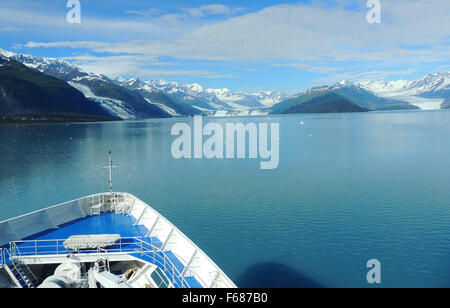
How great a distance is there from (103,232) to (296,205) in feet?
89.2

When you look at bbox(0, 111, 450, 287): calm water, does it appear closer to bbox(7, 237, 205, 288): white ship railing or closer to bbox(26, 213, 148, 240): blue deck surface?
bbox(7, 237, 205, 288): white ship railing

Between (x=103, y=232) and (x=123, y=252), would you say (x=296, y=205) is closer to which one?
(x=103, y=232)

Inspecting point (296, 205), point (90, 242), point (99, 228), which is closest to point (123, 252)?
point (90, 242)

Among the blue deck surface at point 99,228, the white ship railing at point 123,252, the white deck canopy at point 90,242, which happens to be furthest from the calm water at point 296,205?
the white deck canopy at point 90,242

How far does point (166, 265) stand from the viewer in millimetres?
23750

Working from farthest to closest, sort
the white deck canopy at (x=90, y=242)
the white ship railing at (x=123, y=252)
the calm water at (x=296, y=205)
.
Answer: the calm water at (x=296, y=205) → the white deck canopy at (x=90, y=242) → the white ship railing at (x=123, y=252)

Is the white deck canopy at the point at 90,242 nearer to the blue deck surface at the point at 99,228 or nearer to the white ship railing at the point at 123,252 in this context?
the white ship railing at the point at 123,252

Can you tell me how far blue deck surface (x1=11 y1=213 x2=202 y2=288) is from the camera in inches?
959

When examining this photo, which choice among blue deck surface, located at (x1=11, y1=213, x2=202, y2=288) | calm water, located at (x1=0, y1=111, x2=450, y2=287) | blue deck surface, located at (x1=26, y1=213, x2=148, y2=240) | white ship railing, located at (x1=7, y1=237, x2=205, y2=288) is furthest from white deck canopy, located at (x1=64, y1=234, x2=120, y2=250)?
calm water, located at (x1=0, y1=111, x2=450, y2=287)

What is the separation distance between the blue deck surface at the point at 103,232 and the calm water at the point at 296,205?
7112 millimetres

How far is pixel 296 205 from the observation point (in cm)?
4581

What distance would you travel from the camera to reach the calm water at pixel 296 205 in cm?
2914

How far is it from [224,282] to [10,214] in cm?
4173

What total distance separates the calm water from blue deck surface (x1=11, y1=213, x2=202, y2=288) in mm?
7112
